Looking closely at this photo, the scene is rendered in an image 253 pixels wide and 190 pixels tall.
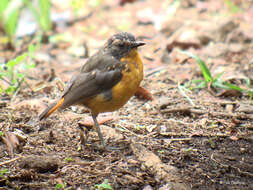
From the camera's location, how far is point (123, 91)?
12.8ft

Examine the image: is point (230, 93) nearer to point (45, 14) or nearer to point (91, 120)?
point (91, 120)

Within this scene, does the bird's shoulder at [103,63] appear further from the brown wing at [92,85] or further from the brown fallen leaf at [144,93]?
the brown fallen leaf at [144,93]

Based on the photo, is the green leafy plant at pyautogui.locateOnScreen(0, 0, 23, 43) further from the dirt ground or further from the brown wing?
the brown wing

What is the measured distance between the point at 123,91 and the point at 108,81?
19 centimetres

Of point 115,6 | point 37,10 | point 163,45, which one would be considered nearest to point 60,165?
point 163,45

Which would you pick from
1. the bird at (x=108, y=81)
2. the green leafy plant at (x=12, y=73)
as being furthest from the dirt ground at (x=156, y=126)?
the bird at (x=108, y=81)

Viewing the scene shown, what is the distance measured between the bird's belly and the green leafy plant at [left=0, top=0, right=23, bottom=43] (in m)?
3.89

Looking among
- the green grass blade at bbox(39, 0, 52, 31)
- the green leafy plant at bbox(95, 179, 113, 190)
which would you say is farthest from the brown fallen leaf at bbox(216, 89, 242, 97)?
the green grass blade at bbox(39, 0, 52, 31)

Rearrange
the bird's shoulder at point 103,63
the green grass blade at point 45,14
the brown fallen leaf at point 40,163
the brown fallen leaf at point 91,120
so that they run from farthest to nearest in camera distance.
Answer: the green grass blade at point 45,14, the brown fallen leaf at point 91,120, the bird's shoulder at point 103,63, the brown fallen leaf at point 40,163

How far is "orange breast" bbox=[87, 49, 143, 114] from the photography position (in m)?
3.91

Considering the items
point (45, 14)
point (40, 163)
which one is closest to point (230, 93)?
point (40, 163)

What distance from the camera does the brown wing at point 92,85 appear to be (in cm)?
395

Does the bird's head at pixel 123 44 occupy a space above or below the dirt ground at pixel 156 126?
above

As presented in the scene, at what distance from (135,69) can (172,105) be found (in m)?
1.00
